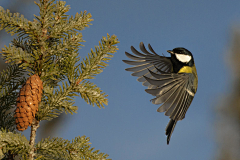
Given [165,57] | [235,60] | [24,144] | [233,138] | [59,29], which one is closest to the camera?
[24,144]

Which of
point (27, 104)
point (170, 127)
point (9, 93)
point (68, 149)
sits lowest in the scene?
point (170, 127)

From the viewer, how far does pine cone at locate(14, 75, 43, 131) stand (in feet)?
3.85

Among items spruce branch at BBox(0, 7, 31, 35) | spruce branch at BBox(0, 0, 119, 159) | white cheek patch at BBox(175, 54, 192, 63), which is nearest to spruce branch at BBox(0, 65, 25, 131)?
spruce branch at BBox(0, 0, 119, 159)

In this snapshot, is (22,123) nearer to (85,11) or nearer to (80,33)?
(80,33)

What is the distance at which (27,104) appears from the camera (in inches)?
46.3

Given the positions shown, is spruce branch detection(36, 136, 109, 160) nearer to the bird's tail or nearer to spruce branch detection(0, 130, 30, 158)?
spruce branch detection(0, 130, 30, 158)

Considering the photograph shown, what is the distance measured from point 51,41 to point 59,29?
104mm

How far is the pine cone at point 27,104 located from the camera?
117 cm

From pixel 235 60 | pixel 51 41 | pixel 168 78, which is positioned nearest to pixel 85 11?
pixel 51 41

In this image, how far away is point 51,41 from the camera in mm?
1367

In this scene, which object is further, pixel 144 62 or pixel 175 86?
pixel 144 62

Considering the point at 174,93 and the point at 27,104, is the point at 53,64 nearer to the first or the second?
Answer: the point at 27,104

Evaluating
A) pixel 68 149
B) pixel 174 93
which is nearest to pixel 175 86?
pixel 174 93

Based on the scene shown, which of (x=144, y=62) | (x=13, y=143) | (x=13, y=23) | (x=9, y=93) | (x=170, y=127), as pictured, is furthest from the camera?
(x=144, y=62)
